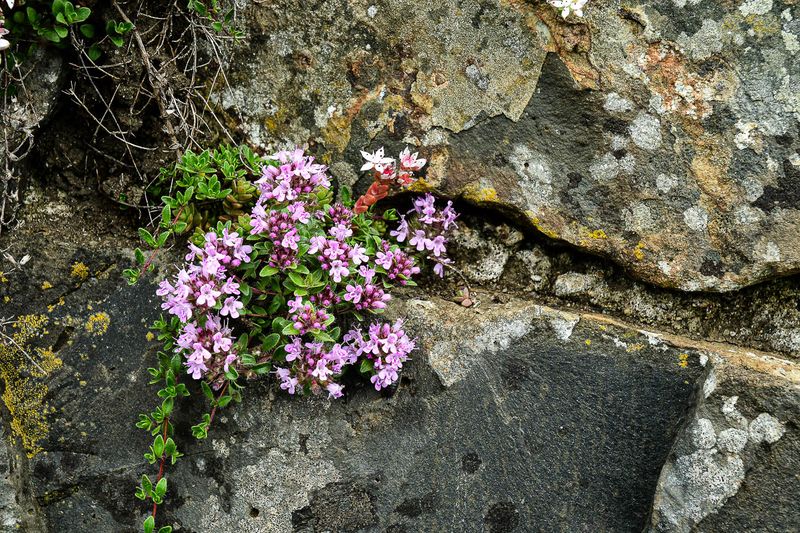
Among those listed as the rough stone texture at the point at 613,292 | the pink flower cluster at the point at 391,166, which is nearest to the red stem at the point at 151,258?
the pink flower cluster at the point at 391,166

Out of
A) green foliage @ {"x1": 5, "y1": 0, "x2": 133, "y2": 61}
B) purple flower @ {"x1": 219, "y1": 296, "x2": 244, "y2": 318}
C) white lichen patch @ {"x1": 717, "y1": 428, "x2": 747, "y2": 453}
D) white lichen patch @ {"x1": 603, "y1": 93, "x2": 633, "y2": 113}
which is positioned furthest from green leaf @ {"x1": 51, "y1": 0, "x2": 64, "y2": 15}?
white lichen patch @ {"x1": 717, "y1": 428, "x2": 747, "y2": 453}

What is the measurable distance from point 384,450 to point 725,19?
2.29 metres

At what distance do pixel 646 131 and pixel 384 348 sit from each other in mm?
1442

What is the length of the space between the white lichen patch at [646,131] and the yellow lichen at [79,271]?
8.06ft

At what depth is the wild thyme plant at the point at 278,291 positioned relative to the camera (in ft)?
9.58

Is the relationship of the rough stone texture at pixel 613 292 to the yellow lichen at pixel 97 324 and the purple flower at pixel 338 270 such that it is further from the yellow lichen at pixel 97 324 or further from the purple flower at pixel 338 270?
the yellow lichen at pixel 97 324

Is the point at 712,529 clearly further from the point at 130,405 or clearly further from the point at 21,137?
the point at 21,137

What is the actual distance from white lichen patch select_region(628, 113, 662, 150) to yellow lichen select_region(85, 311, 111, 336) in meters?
2.42

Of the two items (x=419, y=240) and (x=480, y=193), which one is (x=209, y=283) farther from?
(x=480, y=193)

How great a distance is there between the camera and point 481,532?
3074mm

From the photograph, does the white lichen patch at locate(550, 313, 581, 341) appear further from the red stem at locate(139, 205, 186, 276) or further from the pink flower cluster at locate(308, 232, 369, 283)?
the red stem at locate(139, 205, 186, 276)

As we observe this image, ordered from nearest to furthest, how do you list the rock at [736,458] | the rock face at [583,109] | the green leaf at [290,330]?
the rock at [736,458] < the green leaf at [290,330] < the rock face at [583,109]

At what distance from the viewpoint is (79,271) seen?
10.7 feet

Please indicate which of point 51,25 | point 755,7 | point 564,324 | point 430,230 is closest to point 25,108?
point 51,25
